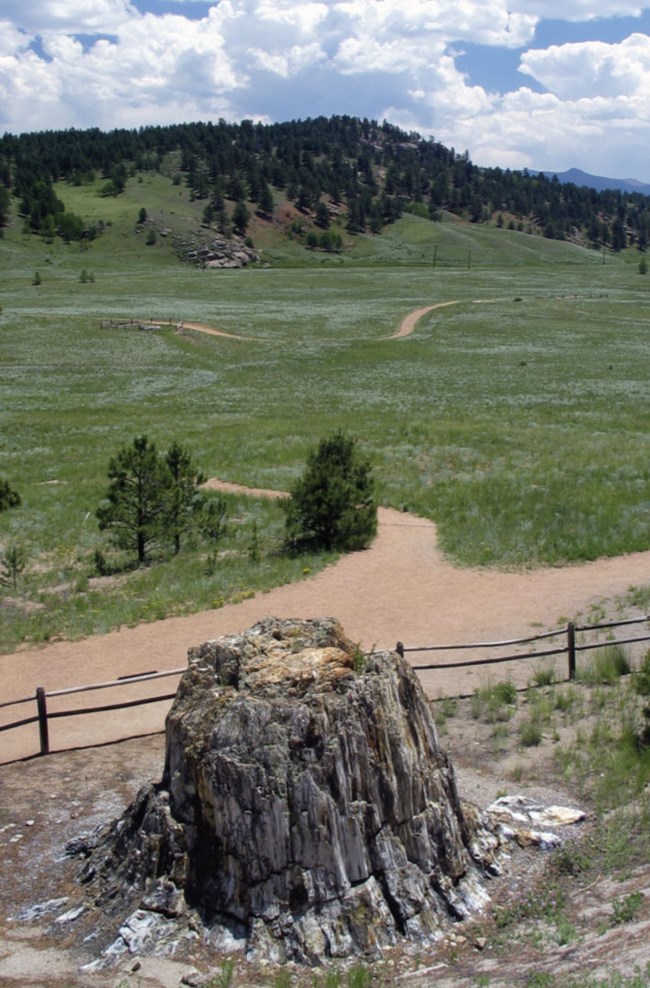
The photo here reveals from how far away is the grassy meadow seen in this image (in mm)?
23750

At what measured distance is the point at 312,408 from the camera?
4703 centimetres

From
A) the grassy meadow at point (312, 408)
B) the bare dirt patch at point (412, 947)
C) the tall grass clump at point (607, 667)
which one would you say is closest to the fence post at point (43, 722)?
the bare dirt patch at point (412, 947)

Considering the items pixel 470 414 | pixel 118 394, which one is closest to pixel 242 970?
pixel 470 414

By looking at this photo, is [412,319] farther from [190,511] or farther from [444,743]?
[444,743]

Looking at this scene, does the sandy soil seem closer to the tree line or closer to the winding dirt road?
the winding dirt road

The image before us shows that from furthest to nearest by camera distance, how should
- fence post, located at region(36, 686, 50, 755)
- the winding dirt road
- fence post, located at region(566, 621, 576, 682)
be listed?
1. fence post, located at region(566, 621, 576, 682)
2. the winding dirt road
3. fence post, located at region(36, 686, 50, 755)

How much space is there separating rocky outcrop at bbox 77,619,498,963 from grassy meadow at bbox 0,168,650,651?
34.2 ft

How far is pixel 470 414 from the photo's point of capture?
145 ft

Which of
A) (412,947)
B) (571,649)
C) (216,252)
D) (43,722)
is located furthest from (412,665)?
(216,252)

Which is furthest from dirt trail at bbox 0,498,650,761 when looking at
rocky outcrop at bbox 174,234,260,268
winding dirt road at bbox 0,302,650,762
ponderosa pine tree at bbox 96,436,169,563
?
rocky outcrop at bbox 174,234,260,268

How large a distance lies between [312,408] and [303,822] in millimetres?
39038

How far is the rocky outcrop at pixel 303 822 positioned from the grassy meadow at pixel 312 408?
1041cm

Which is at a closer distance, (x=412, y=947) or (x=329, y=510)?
(x=412, y=947)

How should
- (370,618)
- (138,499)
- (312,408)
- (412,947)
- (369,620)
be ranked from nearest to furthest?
(412,947) < (369,620) < (370,618) < (138,499) < (312,408)
